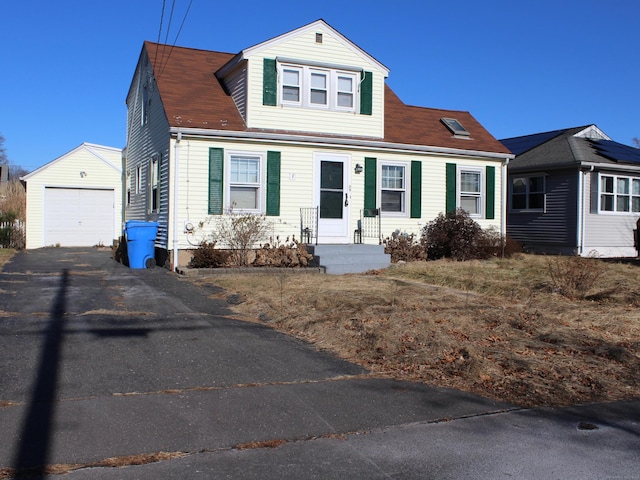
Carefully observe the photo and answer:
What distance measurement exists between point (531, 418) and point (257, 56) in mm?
12998

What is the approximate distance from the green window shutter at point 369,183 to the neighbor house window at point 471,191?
3.07m

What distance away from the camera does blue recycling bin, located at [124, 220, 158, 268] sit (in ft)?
51.5

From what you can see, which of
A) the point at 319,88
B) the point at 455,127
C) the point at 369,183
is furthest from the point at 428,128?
the point at 319,88

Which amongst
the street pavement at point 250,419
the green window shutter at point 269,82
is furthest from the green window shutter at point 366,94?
the street pavement at point 250,419

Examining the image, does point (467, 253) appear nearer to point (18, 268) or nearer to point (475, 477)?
point (18, 268)

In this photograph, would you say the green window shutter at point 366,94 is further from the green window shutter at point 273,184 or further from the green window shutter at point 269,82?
the green window shutter at point 273,184

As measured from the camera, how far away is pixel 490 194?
19.0 m

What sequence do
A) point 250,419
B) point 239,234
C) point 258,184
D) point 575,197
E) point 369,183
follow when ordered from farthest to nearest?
point 575,197 → point 369,183 → point 258,184 → point 239,234 → point 250,419

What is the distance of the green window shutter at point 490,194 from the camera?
62.2ft

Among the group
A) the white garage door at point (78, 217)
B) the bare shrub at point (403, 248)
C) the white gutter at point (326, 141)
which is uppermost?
the white gutter at point (326, 141)

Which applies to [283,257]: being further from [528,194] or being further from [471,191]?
[528,194]

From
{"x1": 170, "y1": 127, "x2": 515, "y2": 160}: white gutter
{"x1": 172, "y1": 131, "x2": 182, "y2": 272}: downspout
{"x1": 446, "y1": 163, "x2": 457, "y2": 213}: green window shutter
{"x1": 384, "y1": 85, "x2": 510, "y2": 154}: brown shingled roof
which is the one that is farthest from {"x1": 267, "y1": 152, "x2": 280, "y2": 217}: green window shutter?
{"x1": 446, "y1": 163, "x2": 457, "y2": 213}: green window shutter

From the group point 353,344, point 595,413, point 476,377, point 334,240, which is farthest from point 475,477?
point 334,240

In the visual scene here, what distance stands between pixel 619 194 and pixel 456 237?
27.4 feet
